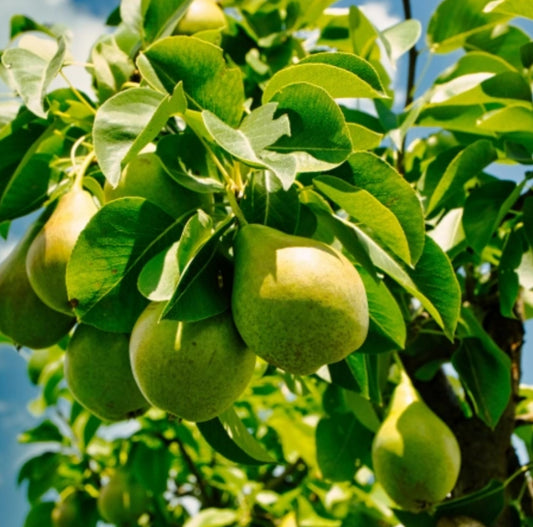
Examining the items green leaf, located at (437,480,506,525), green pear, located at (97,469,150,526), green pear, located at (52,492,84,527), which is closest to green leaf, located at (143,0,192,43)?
green leaf, located at (437,480,506,525)

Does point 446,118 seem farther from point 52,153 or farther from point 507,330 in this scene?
point 52,153

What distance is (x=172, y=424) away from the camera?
7.45 ft

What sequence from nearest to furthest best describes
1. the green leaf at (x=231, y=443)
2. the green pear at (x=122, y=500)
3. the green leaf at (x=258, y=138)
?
1. the green leaf at (x=258, y=138)
2. the green leaf at (x=231, y=443)
3. the green pear at (x=122, y=500)

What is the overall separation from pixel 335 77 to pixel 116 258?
0.32 meters

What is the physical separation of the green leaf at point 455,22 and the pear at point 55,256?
104cm

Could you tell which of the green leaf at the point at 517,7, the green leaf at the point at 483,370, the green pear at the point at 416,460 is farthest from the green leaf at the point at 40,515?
the green leaf at the point at 517,7

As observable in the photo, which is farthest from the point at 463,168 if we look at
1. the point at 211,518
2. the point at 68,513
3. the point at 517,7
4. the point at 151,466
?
the point at 68,513

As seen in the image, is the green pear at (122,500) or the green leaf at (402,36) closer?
the green leaf at (402,36)

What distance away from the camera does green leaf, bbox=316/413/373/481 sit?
1.57 metres

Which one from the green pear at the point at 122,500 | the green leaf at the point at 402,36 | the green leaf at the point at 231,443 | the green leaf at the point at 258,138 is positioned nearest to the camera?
the green leaf at the point at 258,138

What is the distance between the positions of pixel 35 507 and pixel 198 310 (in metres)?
2.07

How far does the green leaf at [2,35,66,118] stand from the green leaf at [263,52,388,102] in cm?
26

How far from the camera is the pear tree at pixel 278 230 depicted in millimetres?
693

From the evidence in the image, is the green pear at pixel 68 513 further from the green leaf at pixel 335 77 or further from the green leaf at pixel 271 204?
the green leaf at pixel 335 77
